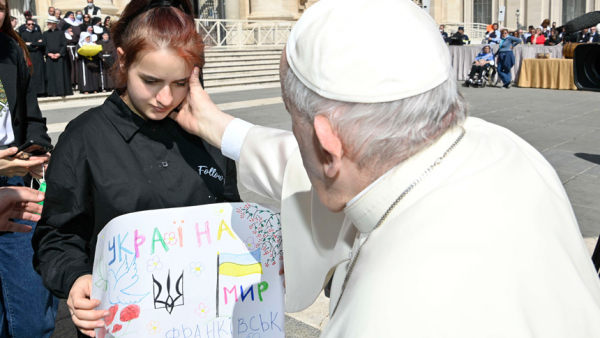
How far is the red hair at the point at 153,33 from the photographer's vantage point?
160 cm

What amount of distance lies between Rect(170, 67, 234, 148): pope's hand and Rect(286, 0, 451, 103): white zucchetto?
0.72 meters

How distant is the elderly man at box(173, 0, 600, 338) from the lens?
833 millimetres

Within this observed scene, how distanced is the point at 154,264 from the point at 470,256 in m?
0.85

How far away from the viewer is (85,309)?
1364mm

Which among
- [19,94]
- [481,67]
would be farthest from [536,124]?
[19,94]

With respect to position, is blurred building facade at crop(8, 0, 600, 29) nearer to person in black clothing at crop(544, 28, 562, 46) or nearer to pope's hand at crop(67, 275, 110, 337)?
person in black clothing at crop(544, 28, 562, 46)

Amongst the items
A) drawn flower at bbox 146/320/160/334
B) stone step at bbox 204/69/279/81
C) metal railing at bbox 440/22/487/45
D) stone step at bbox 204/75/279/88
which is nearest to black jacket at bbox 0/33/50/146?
drawn flower at bbox 146/320/160/334

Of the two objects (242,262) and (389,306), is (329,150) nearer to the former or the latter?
(389,306)

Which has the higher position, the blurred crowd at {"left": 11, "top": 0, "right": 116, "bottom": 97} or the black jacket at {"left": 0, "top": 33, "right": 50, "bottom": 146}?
the blurred crowd at {"left": 11, "top": 0, "right": 116, "bottom": 97}

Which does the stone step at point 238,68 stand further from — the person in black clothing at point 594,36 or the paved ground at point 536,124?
the person in black clothing at point 594,36

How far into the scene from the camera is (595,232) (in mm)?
4059

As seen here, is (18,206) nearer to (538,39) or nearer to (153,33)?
(153,33)

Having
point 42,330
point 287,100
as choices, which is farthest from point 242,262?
point 42,330

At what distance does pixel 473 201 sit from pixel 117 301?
91 centimetres
